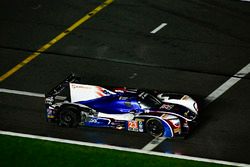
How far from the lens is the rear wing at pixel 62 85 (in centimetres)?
2805

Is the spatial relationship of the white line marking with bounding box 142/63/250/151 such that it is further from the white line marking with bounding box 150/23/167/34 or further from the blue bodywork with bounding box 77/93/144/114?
the white line marking with bounding box 150/23/167/34

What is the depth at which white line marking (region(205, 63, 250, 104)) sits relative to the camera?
2980cm

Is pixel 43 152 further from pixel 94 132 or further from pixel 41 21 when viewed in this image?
pixel 41 21

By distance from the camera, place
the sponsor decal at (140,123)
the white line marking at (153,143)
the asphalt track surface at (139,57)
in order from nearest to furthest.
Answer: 1. the white line marking at (153,143)
2. the sponsor decal at (140,123)
3. the asphalt track surface at (139,57)

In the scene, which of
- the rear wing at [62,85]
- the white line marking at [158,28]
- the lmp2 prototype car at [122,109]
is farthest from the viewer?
the white line marking at [158,28]

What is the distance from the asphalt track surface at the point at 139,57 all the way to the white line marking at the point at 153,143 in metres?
0.17

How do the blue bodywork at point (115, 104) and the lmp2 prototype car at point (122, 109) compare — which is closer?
the lmp2 prototype car at point (122, 109)

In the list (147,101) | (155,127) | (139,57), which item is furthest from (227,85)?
(155,127)

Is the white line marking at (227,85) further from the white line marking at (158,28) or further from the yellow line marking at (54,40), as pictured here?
the yellow line marking at (54,40)

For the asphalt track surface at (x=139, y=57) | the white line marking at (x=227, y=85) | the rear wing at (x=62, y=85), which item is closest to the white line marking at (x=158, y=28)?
the asphalt track surface at (x=139, y=57)

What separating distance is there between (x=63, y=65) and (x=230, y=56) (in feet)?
23.8

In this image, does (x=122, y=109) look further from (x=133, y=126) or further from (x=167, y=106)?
(x=167, y=106)

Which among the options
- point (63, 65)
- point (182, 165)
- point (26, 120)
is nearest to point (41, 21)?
point (63, 65)

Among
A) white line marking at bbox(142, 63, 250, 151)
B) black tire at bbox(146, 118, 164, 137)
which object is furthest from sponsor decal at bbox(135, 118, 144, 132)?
white line marking at bbox(142, 63, 250, 151)
